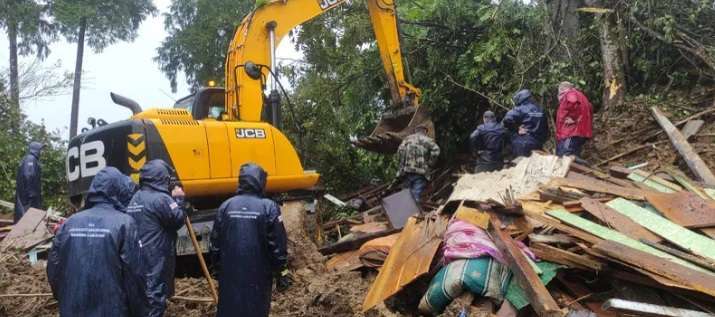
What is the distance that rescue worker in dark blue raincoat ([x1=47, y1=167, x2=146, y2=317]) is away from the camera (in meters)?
3.63

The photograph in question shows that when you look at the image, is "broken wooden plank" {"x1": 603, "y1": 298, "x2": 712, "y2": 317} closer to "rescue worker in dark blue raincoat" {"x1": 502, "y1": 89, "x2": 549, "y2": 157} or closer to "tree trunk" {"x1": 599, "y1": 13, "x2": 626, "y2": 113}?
"rescue worker in dark blue raincoat" {"x1": 502, "y1": 89, "x2": 549, "y2": 157}

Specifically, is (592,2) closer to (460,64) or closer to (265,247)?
(460,64)

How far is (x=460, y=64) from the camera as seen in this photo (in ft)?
34.0

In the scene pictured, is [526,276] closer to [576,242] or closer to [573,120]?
[576,242]

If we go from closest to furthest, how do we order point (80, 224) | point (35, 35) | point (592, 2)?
point (80, 224) → point (592, 2) → point (35, 35)

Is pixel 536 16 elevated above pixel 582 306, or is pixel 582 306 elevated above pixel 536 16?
pixel 536 16

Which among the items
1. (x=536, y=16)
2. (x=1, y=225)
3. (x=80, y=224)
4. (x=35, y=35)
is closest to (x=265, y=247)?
(x=80, y=224)

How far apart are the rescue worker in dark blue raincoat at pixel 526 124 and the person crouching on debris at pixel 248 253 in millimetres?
4552

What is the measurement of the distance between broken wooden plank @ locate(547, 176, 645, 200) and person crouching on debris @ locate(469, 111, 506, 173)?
228 cm

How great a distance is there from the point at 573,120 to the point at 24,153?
1244 centimetres

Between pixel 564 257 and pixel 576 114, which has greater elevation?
pixel 576 114

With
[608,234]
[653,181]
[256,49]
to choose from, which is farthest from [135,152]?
[653,181]

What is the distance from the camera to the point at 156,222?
15.9ft

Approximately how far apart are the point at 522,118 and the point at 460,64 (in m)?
2.21
